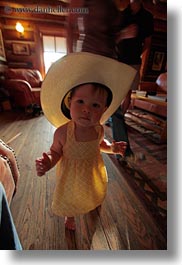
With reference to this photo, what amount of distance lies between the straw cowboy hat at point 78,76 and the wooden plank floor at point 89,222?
0.17 m

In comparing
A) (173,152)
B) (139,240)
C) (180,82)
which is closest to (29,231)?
(139,240)

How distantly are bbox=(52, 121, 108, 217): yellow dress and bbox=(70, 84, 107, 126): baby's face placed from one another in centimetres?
4

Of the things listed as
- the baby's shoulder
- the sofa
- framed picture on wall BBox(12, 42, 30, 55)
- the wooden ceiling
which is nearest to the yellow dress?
the baby's shoulder

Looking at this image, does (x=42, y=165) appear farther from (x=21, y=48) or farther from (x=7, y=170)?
(x=21, y=48)

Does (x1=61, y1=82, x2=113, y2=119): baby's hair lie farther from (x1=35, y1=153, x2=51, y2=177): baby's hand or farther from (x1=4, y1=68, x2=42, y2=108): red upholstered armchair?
(x1=4, y1=68, x2=42, y2=108): red upholstered armchair

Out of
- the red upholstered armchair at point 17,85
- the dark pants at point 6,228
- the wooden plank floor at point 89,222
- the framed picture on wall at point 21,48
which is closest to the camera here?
the dark pants at point 6,228

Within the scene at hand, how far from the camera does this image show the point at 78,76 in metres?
0.32

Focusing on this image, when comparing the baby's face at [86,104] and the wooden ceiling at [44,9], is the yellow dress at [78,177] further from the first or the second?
the wooden ceiling at [44,9]

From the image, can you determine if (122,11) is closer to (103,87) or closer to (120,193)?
(103,87)

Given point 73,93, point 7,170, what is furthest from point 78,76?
point 7,170

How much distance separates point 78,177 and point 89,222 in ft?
0.57

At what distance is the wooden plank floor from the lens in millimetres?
388

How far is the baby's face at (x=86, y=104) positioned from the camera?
1.02ft

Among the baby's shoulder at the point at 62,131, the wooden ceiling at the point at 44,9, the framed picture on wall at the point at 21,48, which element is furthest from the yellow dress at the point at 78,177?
the framed picture on wall at the point at 21,48
